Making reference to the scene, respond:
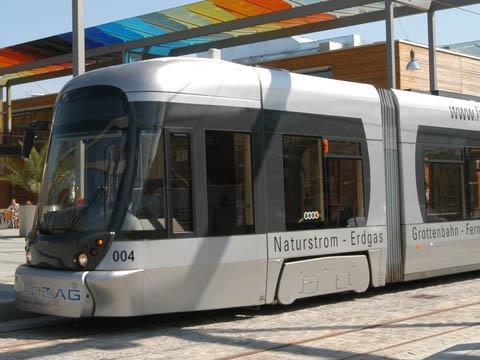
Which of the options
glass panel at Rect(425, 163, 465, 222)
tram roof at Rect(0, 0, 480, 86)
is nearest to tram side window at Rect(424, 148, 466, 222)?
glass panel at Rect(425, 163, 465, 222)

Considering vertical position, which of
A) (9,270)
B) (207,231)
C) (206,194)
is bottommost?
(9,270)

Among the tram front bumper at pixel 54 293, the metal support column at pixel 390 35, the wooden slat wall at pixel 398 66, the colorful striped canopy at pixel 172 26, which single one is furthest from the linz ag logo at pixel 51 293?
the wooden slat wall at pixel 398 66

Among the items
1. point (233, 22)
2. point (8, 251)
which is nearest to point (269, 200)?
point (8, 251)

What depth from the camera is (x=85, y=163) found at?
8.63 metres

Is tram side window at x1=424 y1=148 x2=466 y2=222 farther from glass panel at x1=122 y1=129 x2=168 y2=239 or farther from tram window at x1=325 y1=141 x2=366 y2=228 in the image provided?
glass panel at x1=122 y1=129 x2=168 y2=239

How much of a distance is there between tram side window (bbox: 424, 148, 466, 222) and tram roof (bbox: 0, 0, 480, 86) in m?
7.14

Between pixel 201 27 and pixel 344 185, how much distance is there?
1278cm

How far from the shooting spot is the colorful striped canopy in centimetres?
2044

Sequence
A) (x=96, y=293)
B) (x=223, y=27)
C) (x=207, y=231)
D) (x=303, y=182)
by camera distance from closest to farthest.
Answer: (x=96, y=293)
(x=207, y=231)
(x=303, y=182)
(x=223, y=27)

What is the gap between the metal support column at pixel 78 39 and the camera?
12.0m

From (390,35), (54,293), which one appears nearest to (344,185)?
(54,293)

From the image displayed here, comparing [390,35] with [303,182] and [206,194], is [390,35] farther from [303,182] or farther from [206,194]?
[206,194]

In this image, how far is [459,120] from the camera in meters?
12.8

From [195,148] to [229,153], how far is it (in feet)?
1.66
